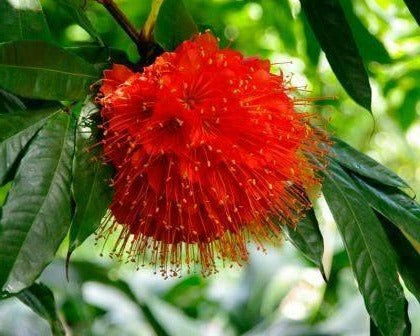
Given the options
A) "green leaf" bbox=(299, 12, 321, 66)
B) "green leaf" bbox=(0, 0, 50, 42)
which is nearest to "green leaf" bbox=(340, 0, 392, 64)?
"green leaf" bbox=(299, 12, 321, 66)

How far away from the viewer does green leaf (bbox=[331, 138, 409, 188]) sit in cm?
108

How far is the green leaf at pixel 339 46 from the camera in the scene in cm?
104

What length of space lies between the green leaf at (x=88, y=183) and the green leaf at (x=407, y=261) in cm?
48

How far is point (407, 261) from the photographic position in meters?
1.08

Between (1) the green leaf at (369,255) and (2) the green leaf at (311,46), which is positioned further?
(2) the green leaf at (311,46)

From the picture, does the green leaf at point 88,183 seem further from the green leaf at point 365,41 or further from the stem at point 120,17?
the green leaf at point 365,41

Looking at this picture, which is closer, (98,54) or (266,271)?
(98,54)

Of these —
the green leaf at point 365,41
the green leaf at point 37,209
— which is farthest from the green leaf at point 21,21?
the green leaf at point 365,41

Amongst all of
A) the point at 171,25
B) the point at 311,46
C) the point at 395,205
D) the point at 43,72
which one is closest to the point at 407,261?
the point at 395,205

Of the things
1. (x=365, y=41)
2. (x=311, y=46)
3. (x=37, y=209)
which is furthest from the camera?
(x=311, y=46)

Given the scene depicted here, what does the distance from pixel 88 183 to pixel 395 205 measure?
1.61 feet

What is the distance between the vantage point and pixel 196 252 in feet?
3.44

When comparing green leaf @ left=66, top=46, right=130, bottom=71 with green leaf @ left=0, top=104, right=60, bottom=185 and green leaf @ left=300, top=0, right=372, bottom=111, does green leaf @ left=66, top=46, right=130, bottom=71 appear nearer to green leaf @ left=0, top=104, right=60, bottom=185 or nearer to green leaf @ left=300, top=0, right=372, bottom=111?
green leaf @ left=0, top=104, right=60, bottom=185

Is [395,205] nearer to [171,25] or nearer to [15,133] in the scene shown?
[171,25]
